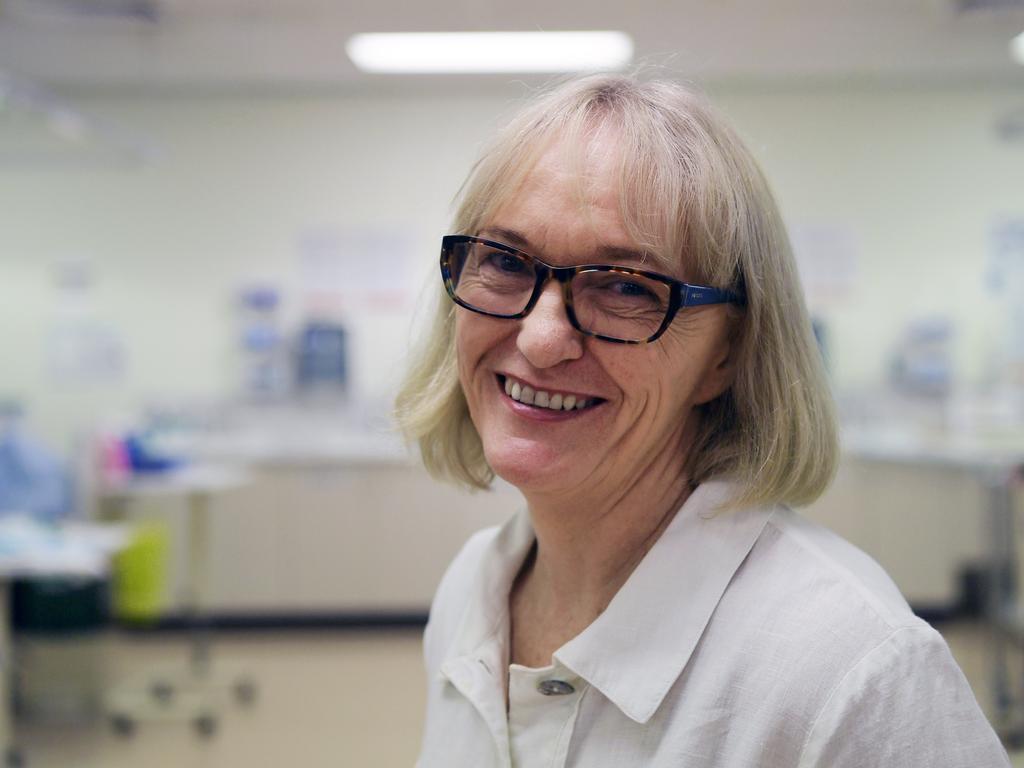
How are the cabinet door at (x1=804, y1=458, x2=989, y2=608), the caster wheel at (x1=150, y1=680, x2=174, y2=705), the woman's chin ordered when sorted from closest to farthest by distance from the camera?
the woman's chin
the caster wheel at (x1=150, y1=680, x2=174, y2=705)
the cabinet door at (x1=804, y1=458, x2=989, y2=608)

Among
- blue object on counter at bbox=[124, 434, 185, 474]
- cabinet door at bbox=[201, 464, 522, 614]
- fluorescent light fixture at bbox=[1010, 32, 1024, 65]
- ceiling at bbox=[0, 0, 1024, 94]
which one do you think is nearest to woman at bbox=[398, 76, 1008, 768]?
blue object on counter at bbox=[124, 434, 185, 474]

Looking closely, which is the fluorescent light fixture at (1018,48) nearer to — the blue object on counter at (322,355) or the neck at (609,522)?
the blue object on counter at (322,355)

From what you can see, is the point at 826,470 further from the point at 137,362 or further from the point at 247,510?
the point at 137,362

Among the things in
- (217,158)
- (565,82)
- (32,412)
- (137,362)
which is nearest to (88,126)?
(217,158)

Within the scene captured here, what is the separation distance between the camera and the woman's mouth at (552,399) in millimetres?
965

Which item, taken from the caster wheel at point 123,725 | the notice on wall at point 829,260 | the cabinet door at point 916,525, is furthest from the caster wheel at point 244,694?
the notice on wall at point 829,260

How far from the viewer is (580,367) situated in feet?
3.12

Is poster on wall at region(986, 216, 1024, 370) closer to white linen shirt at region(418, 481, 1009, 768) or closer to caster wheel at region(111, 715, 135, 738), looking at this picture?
caster wheel at region(111, 715, 135, 738)

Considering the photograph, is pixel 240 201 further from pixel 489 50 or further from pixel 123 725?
pixel 123 725

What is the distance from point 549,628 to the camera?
3.55 ft

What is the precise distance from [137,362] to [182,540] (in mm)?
1412

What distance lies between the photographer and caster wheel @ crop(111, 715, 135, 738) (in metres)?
3.59

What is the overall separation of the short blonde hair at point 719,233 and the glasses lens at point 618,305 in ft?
0.13

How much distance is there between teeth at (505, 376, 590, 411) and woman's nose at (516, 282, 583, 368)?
5cm
